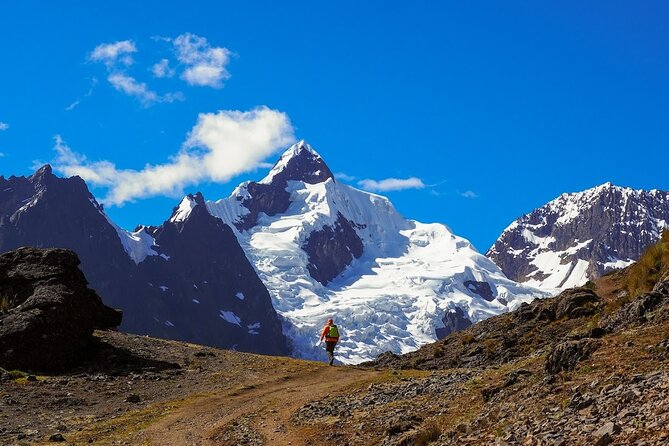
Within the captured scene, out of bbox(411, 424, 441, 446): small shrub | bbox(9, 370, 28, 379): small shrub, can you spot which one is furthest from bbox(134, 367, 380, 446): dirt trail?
bbox(9, 370, 28, 379): small shrub

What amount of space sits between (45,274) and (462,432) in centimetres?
3029

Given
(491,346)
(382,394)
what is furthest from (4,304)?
(491,346)

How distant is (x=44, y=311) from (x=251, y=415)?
1585 centimetres

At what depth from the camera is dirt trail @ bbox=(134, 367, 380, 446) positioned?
22.8 m

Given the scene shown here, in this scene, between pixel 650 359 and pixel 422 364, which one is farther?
pixel 422 364

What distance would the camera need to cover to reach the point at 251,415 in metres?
26.5

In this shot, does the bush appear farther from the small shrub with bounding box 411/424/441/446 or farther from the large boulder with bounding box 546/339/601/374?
the small shrub with bounding box 411/424/441/446

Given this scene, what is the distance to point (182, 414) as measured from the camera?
90.1 ft

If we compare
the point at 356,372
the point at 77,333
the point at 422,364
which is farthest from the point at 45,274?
the point at 422,364

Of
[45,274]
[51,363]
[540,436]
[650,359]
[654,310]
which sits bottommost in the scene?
[540,436]

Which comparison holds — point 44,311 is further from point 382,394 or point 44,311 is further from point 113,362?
point 382,394

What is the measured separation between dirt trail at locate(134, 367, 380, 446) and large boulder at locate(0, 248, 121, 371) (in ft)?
32.5

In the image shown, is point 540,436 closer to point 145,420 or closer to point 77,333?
point 145,420

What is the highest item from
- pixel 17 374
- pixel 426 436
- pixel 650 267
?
pixel 650 267
